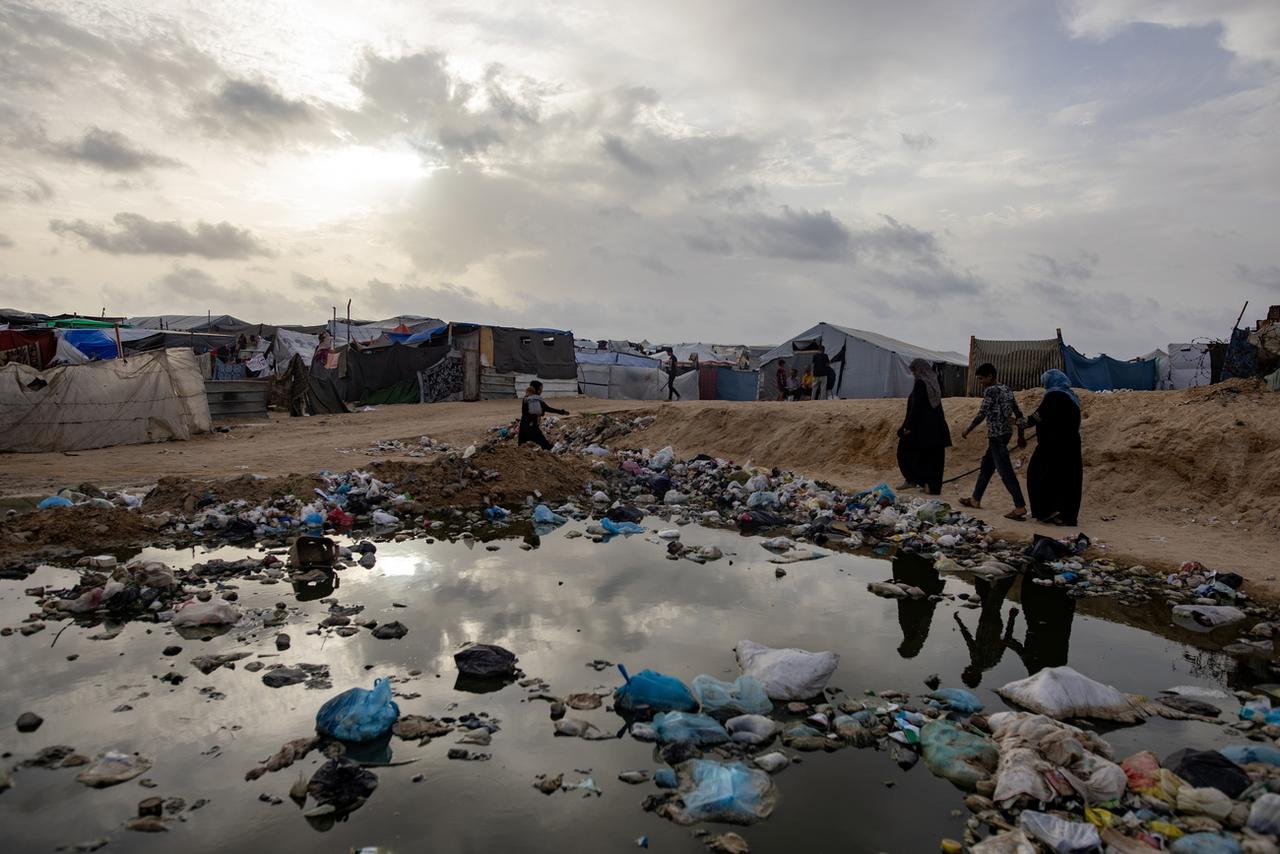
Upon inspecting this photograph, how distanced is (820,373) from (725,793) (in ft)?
56.0

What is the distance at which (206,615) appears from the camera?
468 cm

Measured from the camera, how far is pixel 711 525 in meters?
8.18

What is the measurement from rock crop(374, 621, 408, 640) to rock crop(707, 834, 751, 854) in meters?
2.56

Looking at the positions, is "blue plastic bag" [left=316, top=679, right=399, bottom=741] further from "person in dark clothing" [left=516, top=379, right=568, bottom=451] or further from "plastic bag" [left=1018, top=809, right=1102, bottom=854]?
"person in dark clothing" [left=516, top=379, right=568, bottom=451]

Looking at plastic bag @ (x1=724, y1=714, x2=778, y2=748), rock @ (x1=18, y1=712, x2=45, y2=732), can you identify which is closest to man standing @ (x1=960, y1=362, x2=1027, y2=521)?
plastic bag @ (x1=724, y1=714, x2=778, y2=748)

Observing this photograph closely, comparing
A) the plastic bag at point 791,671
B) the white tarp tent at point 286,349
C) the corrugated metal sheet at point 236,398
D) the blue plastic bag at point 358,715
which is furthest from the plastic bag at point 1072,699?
the white tarp tent at point 286,349

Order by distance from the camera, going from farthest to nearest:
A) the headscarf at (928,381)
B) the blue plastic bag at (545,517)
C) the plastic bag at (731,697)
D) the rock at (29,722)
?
the headscarf at (928,381), the blue plastic bag at (545,517), the plastic bag at (731,697), the rock at (29,722)

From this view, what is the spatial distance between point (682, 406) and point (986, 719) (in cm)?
1207

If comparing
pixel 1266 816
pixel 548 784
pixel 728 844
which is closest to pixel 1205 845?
pixel 1266 816

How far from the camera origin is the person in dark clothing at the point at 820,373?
62.5 feet

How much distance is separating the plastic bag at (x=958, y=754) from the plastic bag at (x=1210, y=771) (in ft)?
2.10

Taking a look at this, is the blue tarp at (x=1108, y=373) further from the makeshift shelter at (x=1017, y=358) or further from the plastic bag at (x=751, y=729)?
the plastic bag at (x=751, y=729)

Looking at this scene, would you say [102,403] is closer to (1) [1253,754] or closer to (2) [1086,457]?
(2) [1086,457]

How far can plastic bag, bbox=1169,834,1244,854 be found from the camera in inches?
94.9
